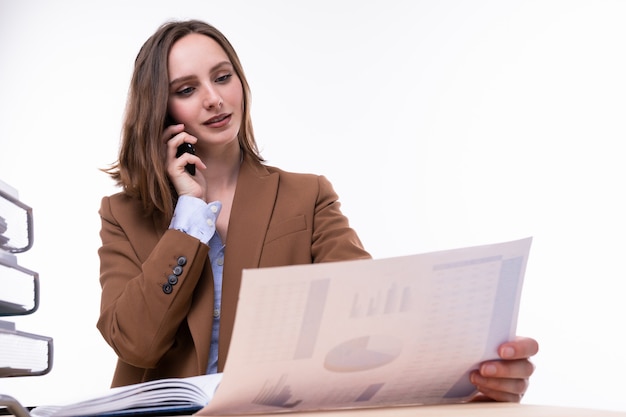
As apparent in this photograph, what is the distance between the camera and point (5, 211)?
1.02 metres

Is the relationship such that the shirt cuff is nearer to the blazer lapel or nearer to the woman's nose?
the blazer lapel

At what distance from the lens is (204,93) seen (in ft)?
5.80

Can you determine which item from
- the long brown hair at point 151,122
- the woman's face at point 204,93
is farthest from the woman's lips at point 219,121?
the long brown hair at point 151,122

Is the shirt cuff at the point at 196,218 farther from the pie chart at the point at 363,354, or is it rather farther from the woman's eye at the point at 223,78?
the pie chart at the point at 363,354

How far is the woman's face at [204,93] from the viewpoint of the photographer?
1770mm

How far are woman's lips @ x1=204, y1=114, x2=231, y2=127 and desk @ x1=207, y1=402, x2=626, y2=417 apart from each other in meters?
0.98

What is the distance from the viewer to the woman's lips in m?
1.77

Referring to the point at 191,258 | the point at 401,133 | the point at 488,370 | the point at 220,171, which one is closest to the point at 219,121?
the point at 220,171

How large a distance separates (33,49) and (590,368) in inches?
119

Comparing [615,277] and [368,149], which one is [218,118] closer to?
[368,149]

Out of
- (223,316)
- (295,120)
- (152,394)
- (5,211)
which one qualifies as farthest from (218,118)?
(295,120)

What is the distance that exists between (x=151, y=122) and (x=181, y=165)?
0.45 ft

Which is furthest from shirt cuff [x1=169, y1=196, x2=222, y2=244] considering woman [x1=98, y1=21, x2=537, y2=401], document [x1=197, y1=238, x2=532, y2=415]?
document [x1=197, y1=238, x2=532, y2=415]

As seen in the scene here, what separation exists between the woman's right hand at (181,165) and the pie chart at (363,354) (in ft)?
3.07
